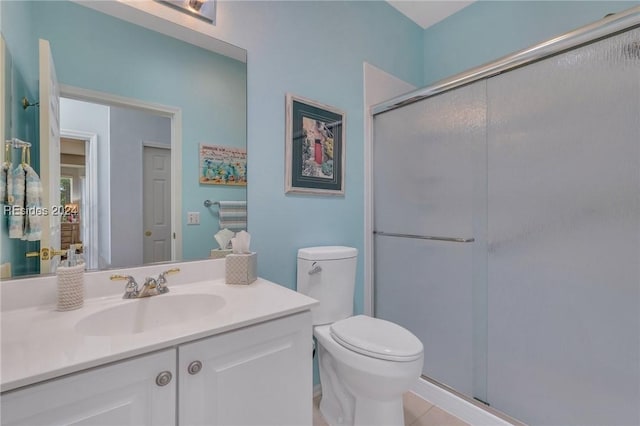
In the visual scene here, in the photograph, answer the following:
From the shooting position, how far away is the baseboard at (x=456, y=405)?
1.42 m

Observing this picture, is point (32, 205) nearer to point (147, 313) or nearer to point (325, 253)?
point (147, 313)

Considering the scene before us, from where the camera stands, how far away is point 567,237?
122 centimetres

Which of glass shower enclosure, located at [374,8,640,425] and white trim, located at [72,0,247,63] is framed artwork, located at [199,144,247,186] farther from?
glass shower enclosure, located at [374,8,640,425]

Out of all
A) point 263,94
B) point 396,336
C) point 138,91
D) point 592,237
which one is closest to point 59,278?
point 138,91

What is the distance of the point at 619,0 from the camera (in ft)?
4.94

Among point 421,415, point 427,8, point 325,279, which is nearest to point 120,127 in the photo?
point 325,279

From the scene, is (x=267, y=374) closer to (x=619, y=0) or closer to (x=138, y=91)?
(x=138, y=91)

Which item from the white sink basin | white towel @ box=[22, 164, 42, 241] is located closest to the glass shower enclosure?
the white sink basin

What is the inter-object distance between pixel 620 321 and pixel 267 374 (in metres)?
1.33

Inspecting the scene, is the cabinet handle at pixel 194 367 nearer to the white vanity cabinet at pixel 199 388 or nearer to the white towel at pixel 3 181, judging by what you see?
the white vanity cabinet at pixel 199 388

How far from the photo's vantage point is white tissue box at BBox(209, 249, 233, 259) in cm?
131

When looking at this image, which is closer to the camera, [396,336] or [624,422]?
[624,422]

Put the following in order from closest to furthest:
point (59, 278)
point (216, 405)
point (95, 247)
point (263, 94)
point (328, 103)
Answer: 1. point (216, 405)
2. point (59, 278)
3. point (95, 247)
4. point (263, 94)
5. point (328, 103)

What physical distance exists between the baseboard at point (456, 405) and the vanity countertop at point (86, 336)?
3.79 feet
